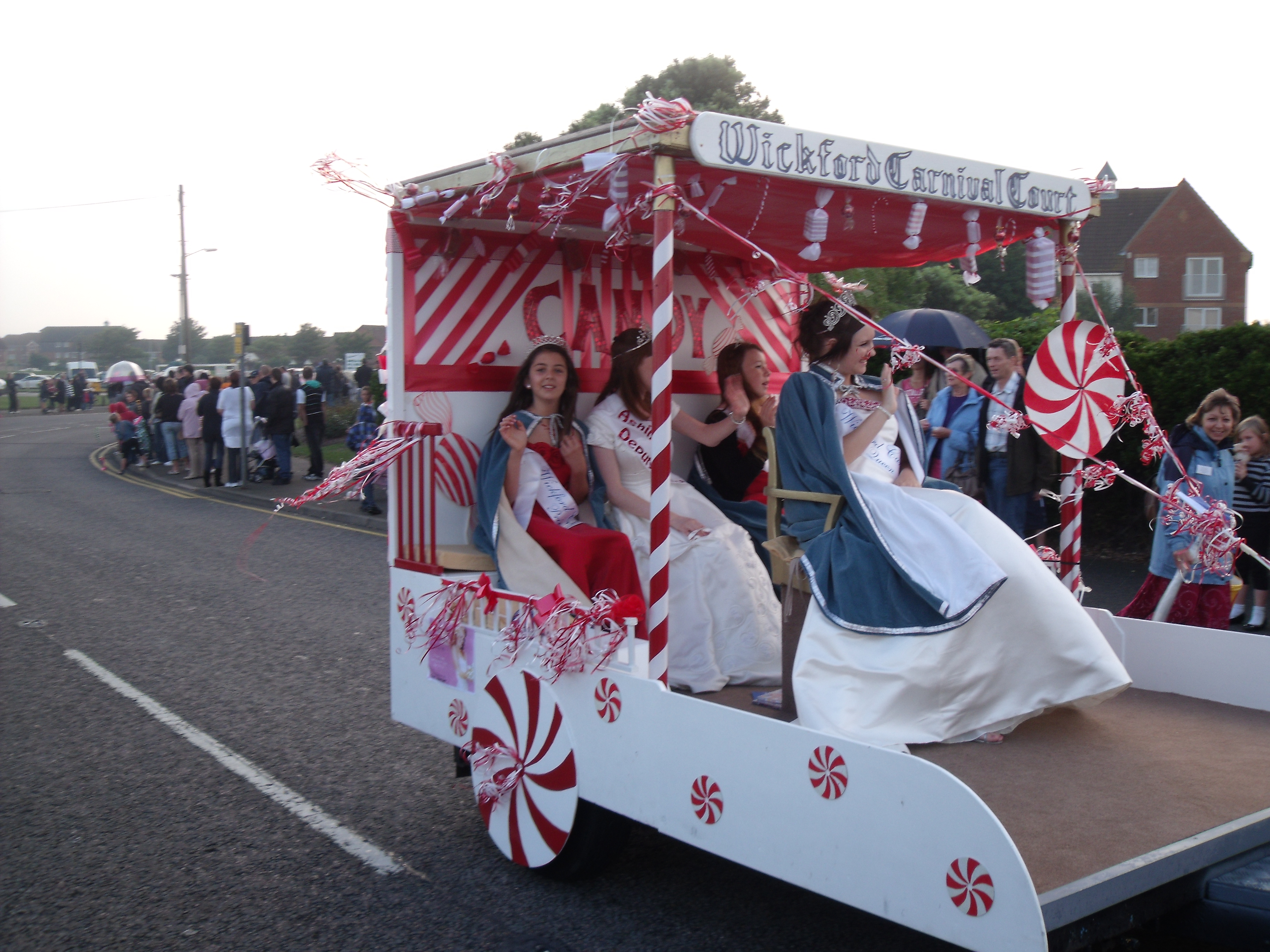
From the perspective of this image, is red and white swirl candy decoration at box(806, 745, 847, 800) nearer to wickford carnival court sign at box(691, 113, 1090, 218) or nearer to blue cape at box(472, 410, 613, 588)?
wickford carnival court sign at box(691, 113, 1090, 218)

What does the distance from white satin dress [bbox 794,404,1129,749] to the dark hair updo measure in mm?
823

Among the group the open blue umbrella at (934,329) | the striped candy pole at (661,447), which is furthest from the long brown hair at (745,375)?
the open blue umbrella at (934,329)

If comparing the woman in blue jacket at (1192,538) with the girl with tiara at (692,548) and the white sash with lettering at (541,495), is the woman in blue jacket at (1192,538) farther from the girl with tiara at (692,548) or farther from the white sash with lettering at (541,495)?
the white sash with lettering at (541,495)

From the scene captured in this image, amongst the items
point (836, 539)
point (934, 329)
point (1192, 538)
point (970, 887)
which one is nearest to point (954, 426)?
point (934, 329)

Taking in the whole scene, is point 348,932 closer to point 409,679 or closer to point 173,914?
point 173,914

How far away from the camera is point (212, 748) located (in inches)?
206

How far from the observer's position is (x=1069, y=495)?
4754mm

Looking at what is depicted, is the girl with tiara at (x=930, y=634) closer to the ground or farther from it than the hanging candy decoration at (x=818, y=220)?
closer to the ground

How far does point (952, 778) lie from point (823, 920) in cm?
136

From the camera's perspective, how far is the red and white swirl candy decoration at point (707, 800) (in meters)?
3.03

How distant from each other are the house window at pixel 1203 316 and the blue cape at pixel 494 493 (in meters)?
45.2

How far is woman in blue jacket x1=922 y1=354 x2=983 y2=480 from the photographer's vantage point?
25.5 ft

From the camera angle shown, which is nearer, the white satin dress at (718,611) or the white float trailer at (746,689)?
the white float trailer at (746,689)

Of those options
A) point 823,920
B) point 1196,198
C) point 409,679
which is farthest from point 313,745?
point 1196,198
